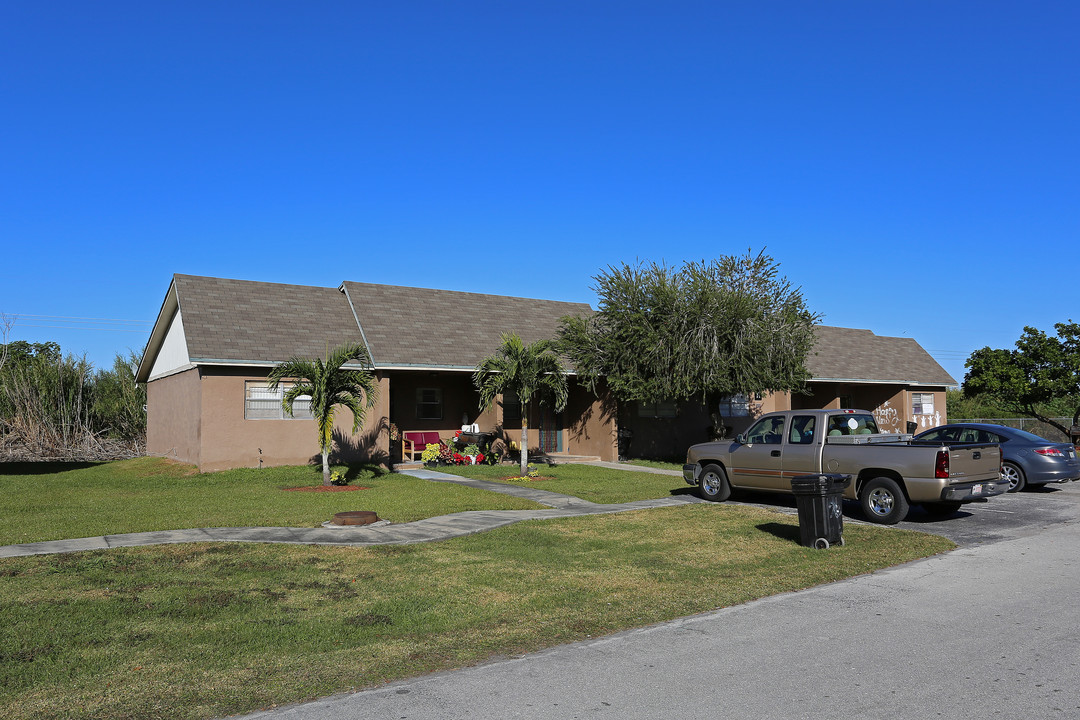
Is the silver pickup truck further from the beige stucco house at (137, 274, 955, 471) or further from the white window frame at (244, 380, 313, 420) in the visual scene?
the white window frame at (244, 380, 313, 420)

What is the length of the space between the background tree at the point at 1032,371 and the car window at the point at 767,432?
2170 centimetres

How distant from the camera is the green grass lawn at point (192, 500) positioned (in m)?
11.6

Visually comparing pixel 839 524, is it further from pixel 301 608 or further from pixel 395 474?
pixel 395 474

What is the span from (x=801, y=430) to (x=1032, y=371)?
22664 mm

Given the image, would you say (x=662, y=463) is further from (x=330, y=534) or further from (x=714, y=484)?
(x=330, y=534)

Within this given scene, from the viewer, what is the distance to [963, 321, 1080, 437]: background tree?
29.3 metres

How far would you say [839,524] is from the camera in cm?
1022

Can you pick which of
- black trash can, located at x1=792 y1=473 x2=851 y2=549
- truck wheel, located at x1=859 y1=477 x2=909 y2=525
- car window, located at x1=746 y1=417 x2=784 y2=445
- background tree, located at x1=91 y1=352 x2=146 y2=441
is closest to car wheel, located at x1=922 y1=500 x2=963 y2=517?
truck wheel, located at x1=859 y1=477 x2=909 y2=525

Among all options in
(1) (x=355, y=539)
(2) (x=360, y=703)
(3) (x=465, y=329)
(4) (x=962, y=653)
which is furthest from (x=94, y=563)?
(3) (x=465, y=329)

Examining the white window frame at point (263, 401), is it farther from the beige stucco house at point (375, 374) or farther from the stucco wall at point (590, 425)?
the stucco wall at point (590, 425)

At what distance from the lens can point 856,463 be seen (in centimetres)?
1239

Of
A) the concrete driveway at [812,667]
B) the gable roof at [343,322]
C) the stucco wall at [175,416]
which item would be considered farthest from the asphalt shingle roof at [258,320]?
the concrete driveway at [812,667]

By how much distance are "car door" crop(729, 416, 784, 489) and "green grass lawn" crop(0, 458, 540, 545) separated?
12.9 ft

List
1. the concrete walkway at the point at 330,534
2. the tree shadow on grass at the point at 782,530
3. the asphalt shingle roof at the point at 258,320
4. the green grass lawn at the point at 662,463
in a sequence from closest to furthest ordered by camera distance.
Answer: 1. the concrete walkway at the point at 330,534
2. the tree shadow on grass at the point at 782,530
3. the asphalt shingle roof at the point at 258,320
4. the green grass lawn at the point at 662,463
